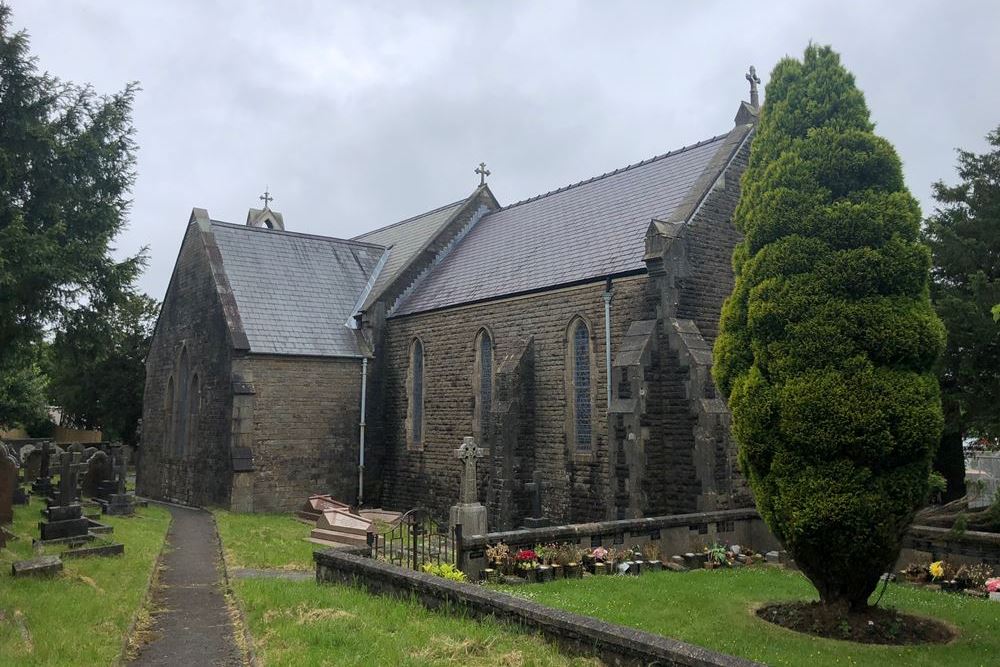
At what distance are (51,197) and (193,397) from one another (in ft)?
41.1

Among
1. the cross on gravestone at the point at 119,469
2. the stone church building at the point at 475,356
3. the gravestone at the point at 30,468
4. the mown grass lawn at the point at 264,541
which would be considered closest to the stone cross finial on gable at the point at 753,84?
the stone church building at the point at 475,356

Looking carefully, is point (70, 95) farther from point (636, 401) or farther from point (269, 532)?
point (636, 401)

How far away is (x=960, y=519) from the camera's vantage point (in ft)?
33.0

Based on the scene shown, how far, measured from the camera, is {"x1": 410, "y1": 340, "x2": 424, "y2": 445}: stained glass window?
22375 millimetres

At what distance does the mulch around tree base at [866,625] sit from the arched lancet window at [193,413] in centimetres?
2001

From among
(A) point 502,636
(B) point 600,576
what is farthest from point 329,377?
(A) point 502,636

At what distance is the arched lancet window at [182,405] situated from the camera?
24.5 meters

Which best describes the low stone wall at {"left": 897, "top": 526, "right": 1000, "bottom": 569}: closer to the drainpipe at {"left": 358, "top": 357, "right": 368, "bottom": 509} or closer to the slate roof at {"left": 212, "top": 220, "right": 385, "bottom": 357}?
the drainpipe at {"left": 358, "top": 357, "right": 368, "bottom": 509}

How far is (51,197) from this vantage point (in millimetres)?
12680

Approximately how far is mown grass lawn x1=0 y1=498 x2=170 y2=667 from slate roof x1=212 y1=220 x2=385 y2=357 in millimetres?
9470

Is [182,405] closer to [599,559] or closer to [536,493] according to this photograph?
[536,493]

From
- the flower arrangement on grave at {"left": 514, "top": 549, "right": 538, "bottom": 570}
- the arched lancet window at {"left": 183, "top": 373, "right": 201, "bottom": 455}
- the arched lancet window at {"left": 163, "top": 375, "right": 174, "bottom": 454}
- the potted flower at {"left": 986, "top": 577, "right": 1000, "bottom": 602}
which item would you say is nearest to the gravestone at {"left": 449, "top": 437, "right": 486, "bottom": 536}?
the flower arrangement on grave at {"left": 514, "top": 549, "right": 538, "bottom": 570}

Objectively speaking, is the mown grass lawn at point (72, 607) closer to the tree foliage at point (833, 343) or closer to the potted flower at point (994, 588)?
the tree foliage at point (833, 343)

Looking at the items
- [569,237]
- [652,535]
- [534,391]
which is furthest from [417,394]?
[652,535]
